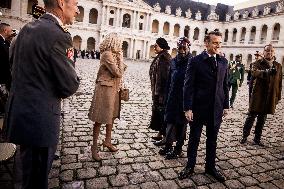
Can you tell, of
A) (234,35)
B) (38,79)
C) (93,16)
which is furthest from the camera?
(234,35)

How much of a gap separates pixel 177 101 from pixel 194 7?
6166cm

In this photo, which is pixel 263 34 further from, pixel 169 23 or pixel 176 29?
pixel 169 23

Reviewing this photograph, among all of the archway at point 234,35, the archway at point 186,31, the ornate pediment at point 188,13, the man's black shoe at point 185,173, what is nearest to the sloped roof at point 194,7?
the ornate pediment at point 188,13

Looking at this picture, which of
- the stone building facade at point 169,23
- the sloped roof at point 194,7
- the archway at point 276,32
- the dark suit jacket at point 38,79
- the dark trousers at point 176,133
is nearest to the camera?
the dark suit jacket at point 38,79

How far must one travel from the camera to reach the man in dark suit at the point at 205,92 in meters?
4.23

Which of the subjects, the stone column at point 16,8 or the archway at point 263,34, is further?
the archway at point 263,34

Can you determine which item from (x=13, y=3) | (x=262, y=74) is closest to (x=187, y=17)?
(x=13, y=3)

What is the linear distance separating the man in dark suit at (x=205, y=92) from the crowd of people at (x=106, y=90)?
0.5 inches

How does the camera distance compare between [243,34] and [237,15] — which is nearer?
[243,34]

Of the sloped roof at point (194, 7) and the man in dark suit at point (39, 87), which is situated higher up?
the sloped roof at point (194, 7)

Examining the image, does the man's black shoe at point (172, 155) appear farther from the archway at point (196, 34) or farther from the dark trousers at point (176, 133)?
the archway at point (196, 34)

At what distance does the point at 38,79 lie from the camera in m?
2.27

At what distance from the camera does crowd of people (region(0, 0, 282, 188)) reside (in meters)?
2.25

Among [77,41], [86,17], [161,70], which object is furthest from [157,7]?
[161,70]
